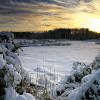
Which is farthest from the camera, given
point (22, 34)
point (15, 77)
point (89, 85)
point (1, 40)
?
point (22, 34)

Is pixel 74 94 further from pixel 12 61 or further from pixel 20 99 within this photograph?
pixel 12 61

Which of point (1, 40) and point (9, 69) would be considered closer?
point (9, 69)

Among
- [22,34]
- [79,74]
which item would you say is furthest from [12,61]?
[22,34]

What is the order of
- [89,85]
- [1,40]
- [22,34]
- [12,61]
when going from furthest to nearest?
[22,34] → [1,40] → [12,61] → [89,85]

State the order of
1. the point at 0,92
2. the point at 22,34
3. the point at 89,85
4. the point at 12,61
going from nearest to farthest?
the point at 89,85
the point at 0,92
the point at 12,61
the point at 22,34

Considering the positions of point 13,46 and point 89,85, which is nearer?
point 89,85

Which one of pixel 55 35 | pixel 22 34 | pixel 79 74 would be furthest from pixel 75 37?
pixel 79 74

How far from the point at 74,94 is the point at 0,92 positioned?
125 cm

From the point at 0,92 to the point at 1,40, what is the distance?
330 cm

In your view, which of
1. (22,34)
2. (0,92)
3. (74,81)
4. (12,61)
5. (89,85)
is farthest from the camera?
(22,34)

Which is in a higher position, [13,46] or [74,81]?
[13,46]

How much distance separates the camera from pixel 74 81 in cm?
794

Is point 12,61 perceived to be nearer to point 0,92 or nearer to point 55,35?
point 0,92

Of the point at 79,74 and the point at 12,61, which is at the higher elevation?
the point at 12,61
